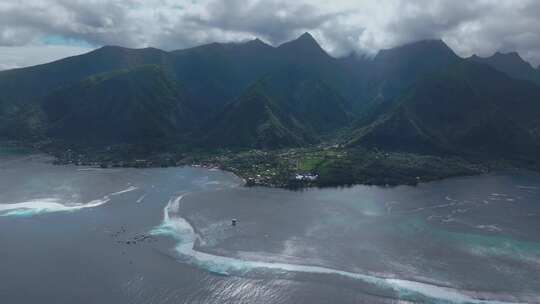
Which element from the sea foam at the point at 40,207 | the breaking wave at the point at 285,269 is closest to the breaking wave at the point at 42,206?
the sea foam at the point at 40,207

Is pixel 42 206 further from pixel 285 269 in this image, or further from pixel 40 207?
pixel 285 269

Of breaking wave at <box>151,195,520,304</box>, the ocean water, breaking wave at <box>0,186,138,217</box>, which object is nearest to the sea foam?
breaking wave at <box>0,186,138,217</box>

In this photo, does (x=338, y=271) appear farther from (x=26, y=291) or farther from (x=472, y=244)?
(x=26, y=291)

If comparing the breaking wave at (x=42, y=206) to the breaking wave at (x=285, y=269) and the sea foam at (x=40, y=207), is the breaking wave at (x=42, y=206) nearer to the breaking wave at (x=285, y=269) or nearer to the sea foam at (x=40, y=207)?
the sea foam at (x=40, y=207)

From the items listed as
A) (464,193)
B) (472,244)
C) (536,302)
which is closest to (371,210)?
(472,244)

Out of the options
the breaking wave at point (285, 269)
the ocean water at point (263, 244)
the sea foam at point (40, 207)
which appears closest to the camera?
the breaking wave at point (285, 269)

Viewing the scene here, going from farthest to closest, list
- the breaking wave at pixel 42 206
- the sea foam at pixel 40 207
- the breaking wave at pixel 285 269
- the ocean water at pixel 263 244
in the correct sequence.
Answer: the sea foam at pixel 40 207 → the breaking wave at pixel 42 206 → the ocean water at pixel 263 244 → the breaking wave at pixel 285 269
